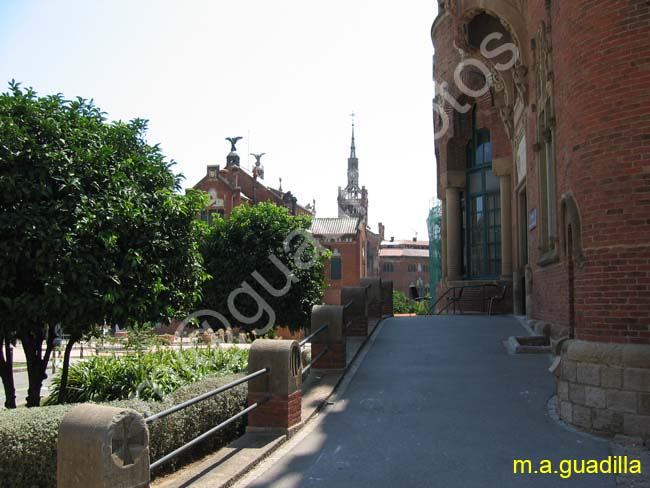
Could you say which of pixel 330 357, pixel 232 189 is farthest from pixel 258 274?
pixel 232 189

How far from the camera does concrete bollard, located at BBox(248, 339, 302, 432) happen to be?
7195 mm

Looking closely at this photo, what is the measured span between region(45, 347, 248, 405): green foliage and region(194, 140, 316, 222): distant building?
42.6 metres

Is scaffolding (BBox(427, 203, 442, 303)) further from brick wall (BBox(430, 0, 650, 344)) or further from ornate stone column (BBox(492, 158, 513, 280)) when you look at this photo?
brick wall (BBox(430, 0, 650, 344))

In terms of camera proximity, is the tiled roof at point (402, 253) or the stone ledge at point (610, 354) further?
the tiled roof at point (402, 253)

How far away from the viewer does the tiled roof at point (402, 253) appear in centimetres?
11212

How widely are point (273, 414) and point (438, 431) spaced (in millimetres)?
1889

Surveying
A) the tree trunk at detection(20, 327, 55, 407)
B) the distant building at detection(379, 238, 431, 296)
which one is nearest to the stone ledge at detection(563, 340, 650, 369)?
the tree trunk at detection(20, 327, 55, 407)

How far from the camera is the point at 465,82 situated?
68.4 ft

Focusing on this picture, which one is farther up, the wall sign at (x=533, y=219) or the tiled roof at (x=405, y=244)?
the tiled roof at (x=405, y=244)

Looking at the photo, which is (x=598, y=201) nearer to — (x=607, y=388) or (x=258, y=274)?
(x=607, y=388)

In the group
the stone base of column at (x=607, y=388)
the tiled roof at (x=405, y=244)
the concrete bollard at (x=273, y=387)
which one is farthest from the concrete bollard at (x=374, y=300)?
the tiled roof at (x=405, y=244)

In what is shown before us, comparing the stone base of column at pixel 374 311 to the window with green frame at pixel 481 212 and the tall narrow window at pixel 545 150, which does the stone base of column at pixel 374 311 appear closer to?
the window with green frame at pixel 481 212

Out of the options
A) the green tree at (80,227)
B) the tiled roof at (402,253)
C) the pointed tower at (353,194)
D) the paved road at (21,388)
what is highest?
the pointed tower at (353,194)

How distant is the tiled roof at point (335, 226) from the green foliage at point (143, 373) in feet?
190
